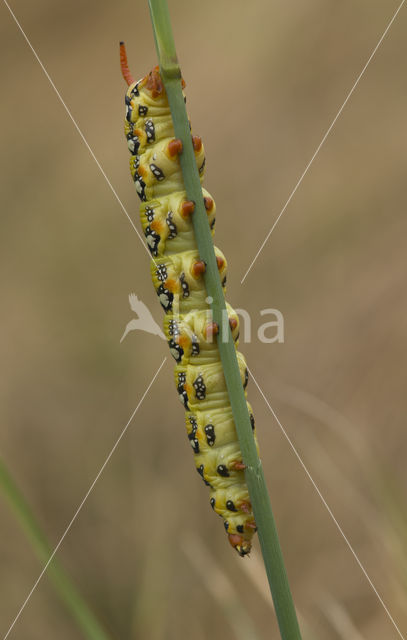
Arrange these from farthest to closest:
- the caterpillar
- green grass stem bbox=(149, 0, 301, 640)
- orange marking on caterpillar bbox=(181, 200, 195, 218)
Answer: the caterpillar
orange marking on caterpillar bbox=(181, 200, 195, 218)
green grass stem bbox=(149, 0, 301, 640)

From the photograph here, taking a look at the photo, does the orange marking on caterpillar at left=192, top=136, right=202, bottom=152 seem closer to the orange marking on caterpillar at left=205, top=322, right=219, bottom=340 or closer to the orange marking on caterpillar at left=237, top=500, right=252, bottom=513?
the orange marking on caterpillar at left=205, top=322, right=219, bottom=340

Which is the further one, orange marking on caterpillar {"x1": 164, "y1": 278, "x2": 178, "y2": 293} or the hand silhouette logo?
the hand silhouette logo

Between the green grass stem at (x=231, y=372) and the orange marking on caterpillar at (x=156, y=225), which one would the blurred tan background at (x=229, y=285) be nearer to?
the orange marking on caterpillar at (x=156, y=225)

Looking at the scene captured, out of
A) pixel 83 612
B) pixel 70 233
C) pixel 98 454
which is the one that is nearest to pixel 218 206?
pixel 70 233

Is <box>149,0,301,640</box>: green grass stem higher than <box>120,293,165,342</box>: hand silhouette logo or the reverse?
higher

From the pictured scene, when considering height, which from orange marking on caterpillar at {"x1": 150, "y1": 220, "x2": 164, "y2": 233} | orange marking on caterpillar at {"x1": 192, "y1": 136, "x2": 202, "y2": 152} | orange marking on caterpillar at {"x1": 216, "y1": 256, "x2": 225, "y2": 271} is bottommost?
orange marking on caterpillar at {"x1": 216, "y1": 256, "x2": 225, "y2": 271}

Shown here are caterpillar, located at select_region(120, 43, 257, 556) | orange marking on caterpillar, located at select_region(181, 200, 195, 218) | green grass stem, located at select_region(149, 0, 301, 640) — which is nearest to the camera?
green grass stem, located at select_region(149, 0, 301, 640)

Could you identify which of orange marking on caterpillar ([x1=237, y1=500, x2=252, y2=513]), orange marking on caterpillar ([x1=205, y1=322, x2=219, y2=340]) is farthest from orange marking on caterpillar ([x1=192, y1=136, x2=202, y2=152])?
orange marking on caterpillar ([x1=237, y1=500, x2=252, y2=513])
